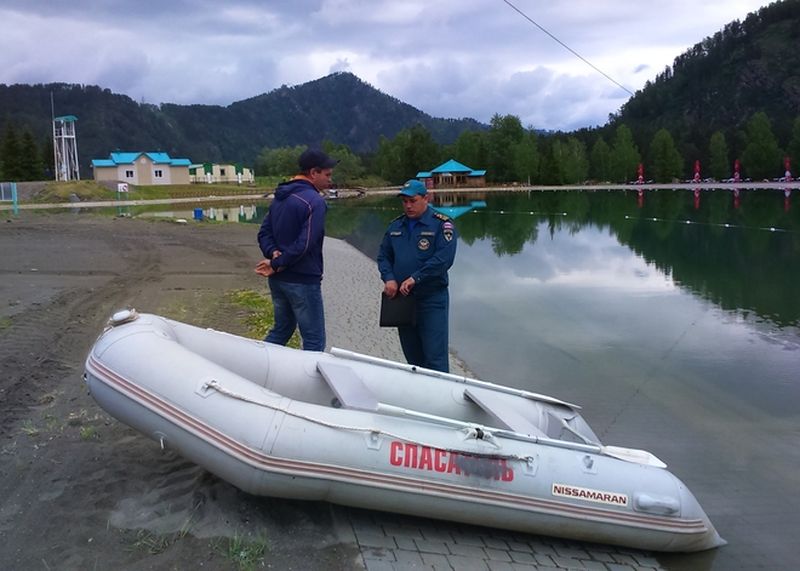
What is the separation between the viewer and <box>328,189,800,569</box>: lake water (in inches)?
224

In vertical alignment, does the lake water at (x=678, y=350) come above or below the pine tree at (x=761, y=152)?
below

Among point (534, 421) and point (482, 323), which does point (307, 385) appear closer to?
point (534, 421)

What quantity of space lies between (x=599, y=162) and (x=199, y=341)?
3538 inches

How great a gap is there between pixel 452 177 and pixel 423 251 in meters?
75.9

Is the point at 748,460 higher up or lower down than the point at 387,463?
lower down

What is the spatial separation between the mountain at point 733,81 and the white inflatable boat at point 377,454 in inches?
4452

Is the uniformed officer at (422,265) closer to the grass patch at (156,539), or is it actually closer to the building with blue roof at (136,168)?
the grass patch at (156,539)

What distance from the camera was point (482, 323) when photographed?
11828mm

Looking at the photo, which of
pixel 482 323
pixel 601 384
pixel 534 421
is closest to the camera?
pixel 534 421

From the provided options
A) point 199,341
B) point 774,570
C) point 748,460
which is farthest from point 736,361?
point 199,341

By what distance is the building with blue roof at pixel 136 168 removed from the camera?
237ft

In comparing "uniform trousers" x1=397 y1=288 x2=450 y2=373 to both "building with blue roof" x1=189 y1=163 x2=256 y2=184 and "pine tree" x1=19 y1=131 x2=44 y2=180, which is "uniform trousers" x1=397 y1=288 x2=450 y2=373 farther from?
"building with blue roof" x1=189 y1=163 x2=256 y2=184

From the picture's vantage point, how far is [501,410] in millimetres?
4715

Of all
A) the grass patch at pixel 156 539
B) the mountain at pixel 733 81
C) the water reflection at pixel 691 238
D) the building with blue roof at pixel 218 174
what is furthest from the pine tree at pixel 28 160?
the mountain at pixel 733 81
